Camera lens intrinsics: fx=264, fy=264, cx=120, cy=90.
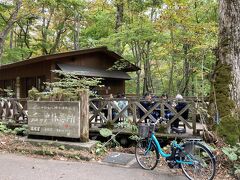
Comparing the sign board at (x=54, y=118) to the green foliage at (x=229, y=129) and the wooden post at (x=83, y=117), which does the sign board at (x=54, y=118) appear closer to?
the wooden post at (x=83, y=117)

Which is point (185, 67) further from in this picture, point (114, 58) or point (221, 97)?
point (221, 97)

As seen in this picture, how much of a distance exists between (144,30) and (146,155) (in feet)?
36.2

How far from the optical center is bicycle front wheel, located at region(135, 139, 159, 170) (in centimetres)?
547

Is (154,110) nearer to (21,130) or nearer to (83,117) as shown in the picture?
(83,117)

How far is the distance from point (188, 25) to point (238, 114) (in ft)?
31.7

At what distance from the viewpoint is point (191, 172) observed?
4.78 meters

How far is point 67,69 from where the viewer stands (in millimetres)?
14367

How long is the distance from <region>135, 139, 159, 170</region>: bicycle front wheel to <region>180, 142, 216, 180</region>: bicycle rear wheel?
749mm

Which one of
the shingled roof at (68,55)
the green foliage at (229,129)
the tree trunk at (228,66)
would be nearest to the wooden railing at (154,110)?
the tree trunk at (228,66)

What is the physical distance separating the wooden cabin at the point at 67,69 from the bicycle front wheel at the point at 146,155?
9.15m

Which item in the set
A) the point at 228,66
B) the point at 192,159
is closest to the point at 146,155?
the point at 192,159

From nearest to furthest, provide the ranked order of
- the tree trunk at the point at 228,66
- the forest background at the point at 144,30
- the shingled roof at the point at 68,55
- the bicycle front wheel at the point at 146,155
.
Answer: the bicycle front wheel at the point at 146,155 < the tree trunk at the point at 228,66 < the shingled roof at the point at 68,55 < the forest background at the point at 144,30

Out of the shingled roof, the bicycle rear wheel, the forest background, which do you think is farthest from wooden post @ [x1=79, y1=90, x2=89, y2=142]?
the shingled roof

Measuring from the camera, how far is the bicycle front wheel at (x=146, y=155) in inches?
215
